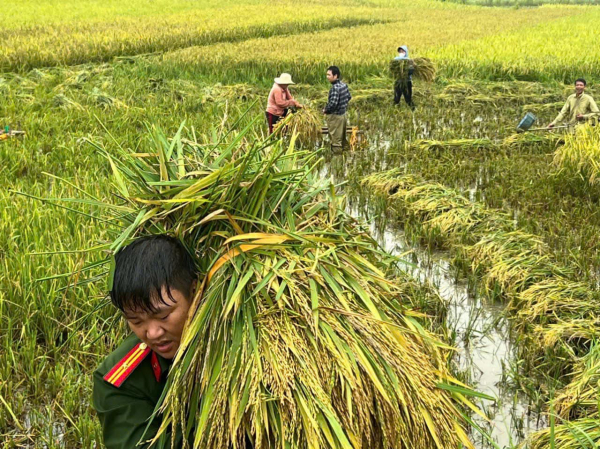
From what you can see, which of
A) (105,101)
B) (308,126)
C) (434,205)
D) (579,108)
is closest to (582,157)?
(434,205)

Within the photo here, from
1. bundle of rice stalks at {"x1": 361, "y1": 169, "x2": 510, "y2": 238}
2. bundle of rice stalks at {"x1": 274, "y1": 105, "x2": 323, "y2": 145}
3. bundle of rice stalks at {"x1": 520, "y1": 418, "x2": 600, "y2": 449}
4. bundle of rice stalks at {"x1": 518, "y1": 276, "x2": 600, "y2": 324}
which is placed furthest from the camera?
bundle of rice stalks at {"x1": 274, "y1": 105, "x2": 323, "y2": 145}

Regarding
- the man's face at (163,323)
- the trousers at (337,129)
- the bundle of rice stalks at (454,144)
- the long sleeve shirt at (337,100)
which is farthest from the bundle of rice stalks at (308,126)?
the man's face at (163,323)

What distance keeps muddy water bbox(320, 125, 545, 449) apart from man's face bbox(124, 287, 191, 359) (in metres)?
0.69

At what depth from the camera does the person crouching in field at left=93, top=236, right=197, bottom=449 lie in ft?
4.94

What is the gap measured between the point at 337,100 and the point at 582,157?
2778 millimetres

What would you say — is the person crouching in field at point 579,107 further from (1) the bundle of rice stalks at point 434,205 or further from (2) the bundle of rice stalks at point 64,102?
(2) the bundle of rice stalks at point 64,102

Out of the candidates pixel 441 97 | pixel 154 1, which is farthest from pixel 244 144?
pixel 154 1

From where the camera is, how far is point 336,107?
24.5ft

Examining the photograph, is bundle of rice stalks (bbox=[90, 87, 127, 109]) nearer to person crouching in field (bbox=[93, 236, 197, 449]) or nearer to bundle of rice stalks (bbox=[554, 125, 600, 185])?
bundle of rice stalks (bbox=[554, 125, 600, 185])

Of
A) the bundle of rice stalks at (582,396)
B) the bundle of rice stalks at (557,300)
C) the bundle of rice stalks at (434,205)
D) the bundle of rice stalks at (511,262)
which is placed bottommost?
the bundle of rice stalks at (434,205)

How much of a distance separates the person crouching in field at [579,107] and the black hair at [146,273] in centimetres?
682

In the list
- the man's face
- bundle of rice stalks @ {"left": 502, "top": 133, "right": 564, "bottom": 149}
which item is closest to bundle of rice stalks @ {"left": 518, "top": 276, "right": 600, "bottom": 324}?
the man's face

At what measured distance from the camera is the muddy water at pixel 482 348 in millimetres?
2752

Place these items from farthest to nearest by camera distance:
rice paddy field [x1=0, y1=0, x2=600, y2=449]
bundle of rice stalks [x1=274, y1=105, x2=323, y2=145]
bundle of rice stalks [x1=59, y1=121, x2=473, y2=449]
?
bundle of rice stalks [x1=274, y1=105, x2=323, y2=145]
rice paddy field [x1=0, y1=0, x2=600, y2=449]
bundle of rice stalks [x1=59, y1=121, x2=473, y2=449]
